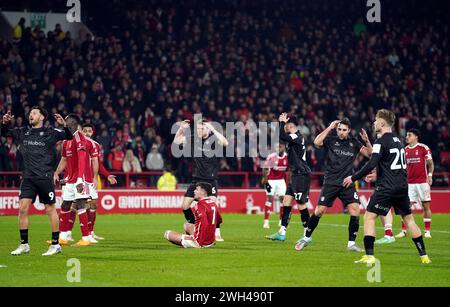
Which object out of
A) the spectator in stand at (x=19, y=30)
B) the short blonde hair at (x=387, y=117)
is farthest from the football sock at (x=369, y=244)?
the spectator in stand at (x=19, y=30)

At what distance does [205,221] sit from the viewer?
16.7 metres

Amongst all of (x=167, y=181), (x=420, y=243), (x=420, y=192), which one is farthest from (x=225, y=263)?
(x=167, y=181)

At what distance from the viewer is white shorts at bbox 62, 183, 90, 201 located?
18.1m

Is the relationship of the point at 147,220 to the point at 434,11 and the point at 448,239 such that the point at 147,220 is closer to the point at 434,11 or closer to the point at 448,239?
the point at 448,239

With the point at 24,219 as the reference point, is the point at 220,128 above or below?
above

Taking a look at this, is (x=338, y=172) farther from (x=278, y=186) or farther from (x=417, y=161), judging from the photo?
(x=278, y=186)

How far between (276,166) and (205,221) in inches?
414

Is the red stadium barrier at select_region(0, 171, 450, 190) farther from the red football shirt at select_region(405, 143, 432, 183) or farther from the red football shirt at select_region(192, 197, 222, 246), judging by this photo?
the red football shirt at select_region(192, 197, 222, 246)

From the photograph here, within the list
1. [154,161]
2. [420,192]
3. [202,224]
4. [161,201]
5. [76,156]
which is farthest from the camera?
[161,201]

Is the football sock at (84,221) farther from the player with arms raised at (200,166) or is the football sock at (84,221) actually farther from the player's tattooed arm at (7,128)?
the player's tattooed arm at (7,128)

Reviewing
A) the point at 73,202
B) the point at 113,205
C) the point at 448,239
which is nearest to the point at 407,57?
the point at 113,205

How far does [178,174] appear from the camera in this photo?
3262 cm

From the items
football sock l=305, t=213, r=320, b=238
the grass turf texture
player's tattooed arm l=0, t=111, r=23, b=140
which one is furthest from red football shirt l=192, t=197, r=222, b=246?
player's tattooed arm l=0, t=111, r=23, b=140

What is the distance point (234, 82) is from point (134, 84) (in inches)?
195
